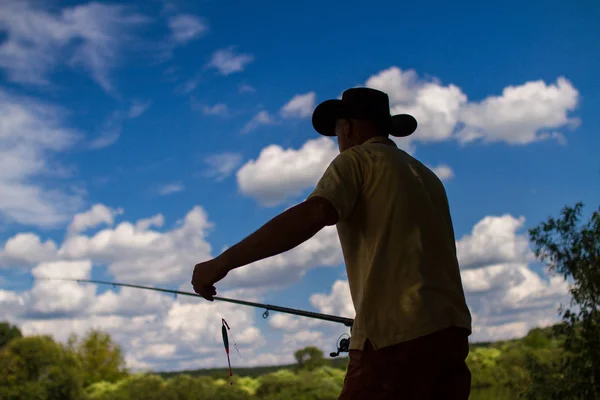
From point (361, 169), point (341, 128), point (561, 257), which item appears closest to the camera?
point (361, 169)

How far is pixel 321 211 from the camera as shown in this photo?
2275 mm

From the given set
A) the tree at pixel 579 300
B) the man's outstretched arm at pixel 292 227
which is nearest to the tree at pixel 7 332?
the tree at pixel 579 300

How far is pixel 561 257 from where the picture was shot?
10031 mm

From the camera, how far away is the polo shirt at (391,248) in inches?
87.7

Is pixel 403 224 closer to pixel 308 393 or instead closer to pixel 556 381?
pixel 556 381

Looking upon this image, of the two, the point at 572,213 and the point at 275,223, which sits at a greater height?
the point at 572,213

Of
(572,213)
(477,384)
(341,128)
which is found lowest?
(477,384)

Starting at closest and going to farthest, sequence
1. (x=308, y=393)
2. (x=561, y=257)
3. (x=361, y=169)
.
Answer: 1. (x=361, y=169)
2. (x=561, y=257)
3. (x=308, y=393)

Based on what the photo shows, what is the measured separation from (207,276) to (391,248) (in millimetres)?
663

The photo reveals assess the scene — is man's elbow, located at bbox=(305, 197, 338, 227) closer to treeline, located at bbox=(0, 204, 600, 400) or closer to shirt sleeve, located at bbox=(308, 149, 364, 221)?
shirt sleeve, located at bbox=(308, 149, 364, 221)

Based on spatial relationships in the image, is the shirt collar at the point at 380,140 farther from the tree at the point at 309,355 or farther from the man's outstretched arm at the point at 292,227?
the tree at the point at 309,355

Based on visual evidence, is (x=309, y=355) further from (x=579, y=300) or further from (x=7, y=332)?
(x=7, y=332)

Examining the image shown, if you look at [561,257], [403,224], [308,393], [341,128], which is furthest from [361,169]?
[308,393]

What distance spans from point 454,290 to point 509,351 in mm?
20661
